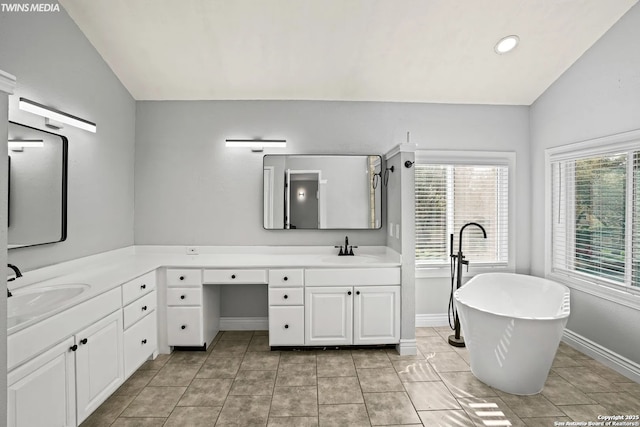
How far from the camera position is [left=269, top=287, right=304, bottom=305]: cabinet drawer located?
10.4ft

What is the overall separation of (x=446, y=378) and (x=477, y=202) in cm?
199

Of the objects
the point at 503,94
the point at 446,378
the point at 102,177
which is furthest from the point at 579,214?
the point at 102,177

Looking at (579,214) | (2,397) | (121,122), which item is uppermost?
(121,122)

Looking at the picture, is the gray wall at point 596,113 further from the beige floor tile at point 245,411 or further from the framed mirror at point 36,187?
the framed mirror at point 36,187

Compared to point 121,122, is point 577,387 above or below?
below

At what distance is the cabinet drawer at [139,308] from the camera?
2518 millimetres

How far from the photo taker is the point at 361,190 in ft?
12.1

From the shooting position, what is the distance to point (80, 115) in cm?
282

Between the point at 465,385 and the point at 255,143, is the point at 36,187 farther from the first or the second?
the point at 465,385

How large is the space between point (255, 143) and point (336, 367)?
230 cm

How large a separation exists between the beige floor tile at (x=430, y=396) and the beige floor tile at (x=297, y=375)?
0.74 metres

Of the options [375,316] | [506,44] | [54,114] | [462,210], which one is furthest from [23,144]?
[462,210]

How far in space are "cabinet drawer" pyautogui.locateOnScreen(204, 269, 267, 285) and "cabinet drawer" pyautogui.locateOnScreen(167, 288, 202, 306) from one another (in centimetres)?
14

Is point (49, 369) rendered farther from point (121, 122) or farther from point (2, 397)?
point (121, 122)
